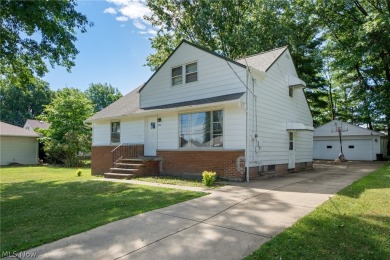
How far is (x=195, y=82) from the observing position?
489 inches

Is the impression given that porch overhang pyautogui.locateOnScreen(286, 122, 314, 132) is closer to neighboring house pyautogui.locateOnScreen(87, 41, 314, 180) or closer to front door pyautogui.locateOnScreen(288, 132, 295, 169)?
neighboring house pyautogui.locateOnScreen(87, 41, 314, 180)

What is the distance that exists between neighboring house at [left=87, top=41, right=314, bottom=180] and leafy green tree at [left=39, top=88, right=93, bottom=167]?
294 inches

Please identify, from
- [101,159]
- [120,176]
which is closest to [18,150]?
[101,159]

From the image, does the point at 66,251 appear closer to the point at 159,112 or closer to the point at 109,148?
the point at 159,112

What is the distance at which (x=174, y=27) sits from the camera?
2455cm

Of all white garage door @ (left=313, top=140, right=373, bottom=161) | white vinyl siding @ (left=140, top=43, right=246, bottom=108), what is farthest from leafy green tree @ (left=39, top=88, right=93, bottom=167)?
white garage door @ (left=313, top=140, right=373, bottom=161)

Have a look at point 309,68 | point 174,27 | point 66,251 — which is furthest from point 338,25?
point 66,251

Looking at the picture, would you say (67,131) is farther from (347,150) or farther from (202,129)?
(347,150)

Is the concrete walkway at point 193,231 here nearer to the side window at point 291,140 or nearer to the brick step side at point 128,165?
the brick step side at point 128,165

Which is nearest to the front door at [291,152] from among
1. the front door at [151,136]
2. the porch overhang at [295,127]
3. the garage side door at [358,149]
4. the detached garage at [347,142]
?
the porch overhang at [295,127]

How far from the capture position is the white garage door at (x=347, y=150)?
2555cm

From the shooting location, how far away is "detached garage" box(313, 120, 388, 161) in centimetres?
2535

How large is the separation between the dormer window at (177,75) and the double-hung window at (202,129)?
7.03ft

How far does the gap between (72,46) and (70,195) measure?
5.89 m
